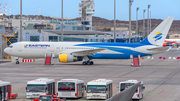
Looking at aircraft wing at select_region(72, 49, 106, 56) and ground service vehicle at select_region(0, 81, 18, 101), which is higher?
aircraft wing at select_region(72, 49, 106, 56)

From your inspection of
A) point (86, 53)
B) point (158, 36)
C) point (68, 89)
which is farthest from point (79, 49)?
point (68, 89)

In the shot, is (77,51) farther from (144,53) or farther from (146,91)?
(146,91)

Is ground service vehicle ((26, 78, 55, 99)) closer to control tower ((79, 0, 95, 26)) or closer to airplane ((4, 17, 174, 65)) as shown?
airplane ((4, 17, 174, 65))

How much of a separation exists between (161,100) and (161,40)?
105ft

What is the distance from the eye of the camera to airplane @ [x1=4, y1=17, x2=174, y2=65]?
5375cm

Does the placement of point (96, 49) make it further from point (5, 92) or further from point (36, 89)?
point (5, 92)

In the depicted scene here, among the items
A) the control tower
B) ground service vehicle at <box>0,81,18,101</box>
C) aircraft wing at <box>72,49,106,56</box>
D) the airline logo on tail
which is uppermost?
the control tower

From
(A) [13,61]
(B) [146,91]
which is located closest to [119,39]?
(A) [13,61]

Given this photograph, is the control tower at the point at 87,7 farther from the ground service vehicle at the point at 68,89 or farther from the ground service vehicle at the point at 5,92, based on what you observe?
the ground service vehicle at the point at 5,92

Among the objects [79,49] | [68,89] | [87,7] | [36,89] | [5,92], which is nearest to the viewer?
[5,92]

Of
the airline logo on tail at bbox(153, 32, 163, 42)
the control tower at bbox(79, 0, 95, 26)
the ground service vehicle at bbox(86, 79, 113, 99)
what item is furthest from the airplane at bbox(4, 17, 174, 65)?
the control tower at bbox(79, 0, 95, 26)

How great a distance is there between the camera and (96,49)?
5300cm

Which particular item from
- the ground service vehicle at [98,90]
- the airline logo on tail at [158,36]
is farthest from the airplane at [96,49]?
the ground service vehicle at [98,90]

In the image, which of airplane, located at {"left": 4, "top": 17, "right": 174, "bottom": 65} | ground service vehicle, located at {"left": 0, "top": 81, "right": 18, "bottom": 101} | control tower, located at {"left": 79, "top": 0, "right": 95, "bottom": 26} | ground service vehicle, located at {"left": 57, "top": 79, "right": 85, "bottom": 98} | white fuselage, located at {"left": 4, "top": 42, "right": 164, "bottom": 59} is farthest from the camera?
control tower, located at {"left": 79, "top": 0, "right": 95, "bottom": 26}
